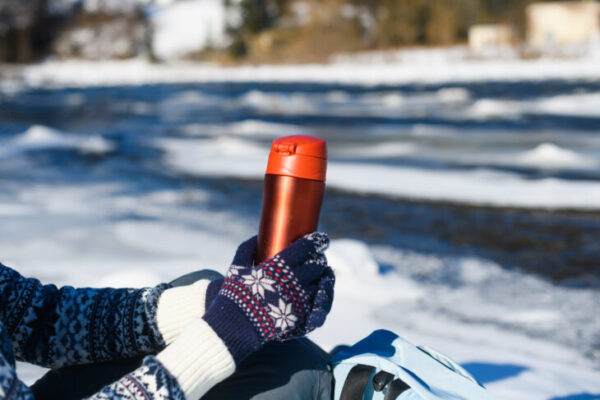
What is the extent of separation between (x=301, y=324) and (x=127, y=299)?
0.30 meters

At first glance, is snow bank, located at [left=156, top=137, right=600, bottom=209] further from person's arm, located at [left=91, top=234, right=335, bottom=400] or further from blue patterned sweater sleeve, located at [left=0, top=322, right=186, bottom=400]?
blue patterned sweater sleeve, located at [left=0, top=322, right=186, bottom=400]

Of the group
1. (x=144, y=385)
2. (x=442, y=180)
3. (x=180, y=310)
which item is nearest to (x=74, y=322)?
(x=180, y=310)

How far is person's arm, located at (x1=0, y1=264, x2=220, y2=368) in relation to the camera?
0.89 m

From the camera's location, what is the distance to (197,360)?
0.74 metres

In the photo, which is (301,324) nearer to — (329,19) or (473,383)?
(473,383)

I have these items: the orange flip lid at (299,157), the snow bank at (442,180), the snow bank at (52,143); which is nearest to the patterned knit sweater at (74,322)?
the orange flip lid at (299,157)

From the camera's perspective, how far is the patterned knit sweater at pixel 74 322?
34.8 inches

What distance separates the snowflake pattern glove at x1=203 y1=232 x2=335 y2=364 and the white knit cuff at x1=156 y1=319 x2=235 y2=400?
10 mm

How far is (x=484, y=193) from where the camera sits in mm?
3688

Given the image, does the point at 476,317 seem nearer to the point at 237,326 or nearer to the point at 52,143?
the point at 237,326

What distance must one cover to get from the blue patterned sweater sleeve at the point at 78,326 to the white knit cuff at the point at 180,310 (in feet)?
0.04

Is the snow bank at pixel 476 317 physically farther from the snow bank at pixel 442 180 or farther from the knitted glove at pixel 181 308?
the snow bank at pixel 442 180

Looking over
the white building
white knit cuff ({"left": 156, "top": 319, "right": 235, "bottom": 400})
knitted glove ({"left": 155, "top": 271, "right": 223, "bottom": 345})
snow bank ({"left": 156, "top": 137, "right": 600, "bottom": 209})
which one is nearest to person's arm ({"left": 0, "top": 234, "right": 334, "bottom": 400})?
white knit cuff ({"left": 156, "top": 319, "right": 235, "bottom": 400})

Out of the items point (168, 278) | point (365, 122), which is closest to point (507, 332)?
point (168, 278)
